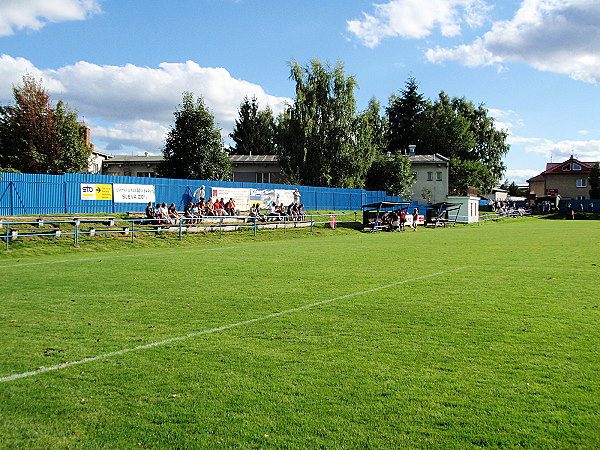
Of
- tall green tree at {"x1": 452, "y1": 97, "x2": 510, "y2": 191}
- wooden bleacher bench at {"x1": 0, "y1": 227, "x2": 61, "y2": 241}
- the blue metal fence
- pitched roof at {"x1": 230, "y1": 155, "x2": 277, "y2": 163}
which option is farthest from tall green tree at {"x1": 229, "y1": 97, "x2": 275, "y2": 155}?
wooden bleacher bench at {"x1": 0, "y1": 227, "x2": 61, "y2": 241}

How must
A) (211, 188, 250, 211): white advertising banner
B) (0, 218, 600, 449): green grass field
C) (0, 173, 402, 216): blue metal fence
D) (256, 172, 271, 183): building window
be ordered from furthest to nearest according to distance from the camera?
1. (256, 172, 271, 183): building window
2. (211, 188, 250, 211): white advertising banner
3. (0, 173, 402, 216): blue metal fence
4. (0, 218, 600, 449): green grass field

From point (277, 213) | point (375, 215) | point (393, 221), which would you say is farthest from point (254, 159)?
point (277, 213)

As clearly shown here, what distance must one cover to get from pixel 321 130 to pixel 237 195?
2242cm

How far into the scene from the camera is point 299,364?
231 inches

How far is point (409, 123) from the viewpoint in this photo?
9194 centimetres

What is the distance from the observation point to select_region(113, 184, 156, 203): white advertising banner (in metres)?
32.8

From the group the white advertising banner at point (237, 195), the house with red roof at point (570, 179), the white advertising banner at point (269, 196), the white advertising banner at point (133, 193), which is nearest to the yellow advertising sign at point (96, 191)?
the white advertising banner at point (133, 193)

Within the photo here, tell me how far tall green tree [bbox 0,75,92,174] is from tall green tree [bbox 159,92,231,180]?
844cm

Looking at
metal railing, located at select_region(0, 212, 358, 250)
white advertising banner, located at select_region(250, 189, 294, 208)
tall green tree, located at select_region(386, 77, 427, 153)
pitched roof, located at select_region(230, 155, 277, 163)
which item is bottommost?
metal railing, located at select_region(0, 212, 358, 250)

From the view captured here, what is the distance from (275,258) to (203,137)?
32328 mm

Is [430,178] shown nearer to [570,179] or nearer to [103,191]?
[570,179]

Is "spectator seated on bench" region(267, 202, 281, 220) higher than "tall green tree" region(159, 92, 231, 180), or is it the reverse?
"tall green tree" region(159, 92, 231, 180)

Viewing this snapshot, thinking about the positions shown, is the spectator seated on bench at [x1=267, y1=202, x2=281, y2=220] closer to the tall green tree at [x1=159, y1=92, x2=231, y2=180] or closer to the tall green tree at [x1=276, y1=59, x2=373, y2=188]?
the tall green tree at [x1=159, y1=92, x2=231, y2=180]

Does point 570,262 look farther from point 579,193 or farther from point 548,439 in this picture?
point 579,193
